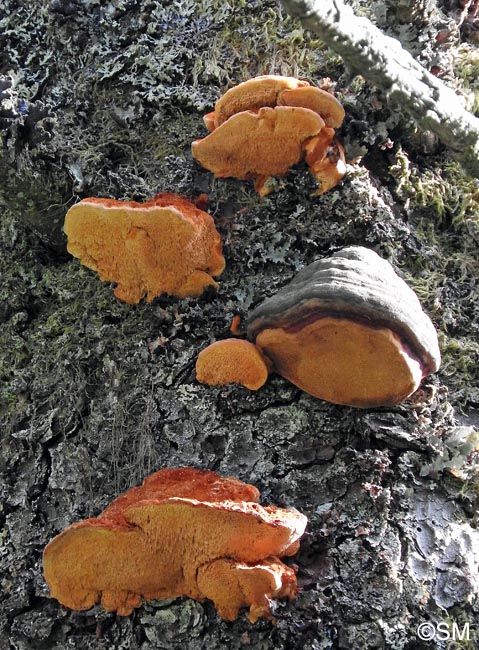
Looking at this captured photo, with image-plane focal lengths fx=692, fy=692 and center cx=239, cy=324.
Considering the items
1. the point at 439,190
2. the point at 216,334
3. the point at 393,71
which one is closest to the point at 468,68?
the point at 439,190

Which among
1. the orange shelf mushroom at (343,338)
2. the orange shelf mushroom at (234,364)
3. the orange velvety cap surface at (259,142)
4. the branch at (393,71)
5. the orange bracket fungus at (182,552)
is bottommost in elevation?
the orange bracket fungus at (182,552)

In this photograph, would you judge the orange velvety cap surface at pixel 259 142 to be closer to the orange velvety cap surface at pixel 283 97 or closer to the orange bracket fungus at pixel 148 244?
the orange velvety cap surface at pixel 283 97

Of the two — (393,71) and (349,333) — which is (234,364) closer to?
(349,333)

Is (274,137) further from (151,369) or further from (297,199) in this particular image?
(151,369)

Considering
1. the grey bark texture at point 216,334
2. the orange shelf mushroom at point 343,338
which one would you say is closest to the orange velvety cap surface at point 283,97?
the grey bark texture at point 216,334

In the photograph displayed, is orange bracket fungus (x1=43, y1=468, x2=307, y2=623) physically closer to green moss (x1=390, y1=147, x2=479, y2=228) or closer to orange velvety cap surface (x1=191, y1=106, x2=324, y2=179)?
orange velvety cap surface (x1=191, y1=106, x2=324, y2=179)

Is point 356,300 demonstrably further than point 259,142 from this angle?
No

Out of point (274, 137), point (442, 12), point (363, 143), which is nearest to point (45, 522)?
point (274, 137)
